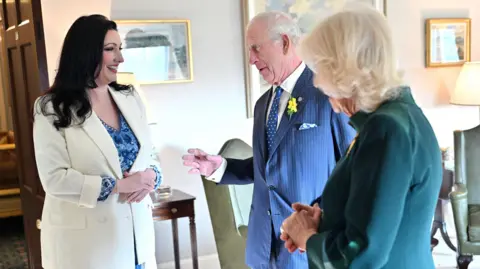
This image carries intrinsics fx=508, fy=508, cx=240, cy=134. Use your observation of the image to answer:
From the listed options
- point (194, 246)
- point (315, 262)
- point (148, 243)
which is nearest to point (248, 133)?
point (194, 246)

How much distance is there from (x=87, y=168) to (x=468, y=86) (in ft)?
9.60

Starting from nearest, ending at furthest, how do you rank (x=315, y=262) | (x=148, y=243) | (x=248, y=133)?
(x=315, y=262) → (x=148, y=243) → (x=248, y=133)

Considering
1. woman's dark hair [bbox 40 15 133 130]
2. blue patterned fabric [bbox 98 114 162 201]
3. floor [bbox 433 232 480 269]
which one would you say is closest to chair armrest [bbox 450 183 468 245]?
floor [bbox 433 232 480 269]

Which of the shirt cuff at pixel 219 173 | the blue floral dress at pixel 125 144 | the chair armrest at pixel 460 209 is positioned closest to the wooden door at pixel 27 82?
the blue floral dress at pixel 125 144

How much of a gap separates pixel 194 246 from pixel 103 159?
4.37 feet

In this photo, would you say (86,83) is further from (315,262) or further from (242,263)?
(242,263)

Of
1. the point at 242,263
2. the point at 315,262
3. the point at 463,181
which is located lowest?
the point at 242,263

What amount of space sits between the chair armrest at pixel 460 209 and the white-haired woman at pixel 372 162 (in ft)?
6.82

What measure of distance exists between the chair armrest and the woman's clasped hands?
6.76 ft

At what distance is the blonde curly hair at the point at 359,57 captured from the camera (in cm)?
113

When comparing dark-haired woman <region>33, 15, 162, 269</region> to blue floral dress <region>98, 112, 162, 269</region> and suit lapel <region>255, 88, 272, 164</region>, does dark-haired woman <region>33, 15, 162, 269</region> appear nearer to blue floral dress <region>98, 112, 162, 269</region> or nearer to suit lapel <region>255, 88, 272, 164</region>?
blue floral dress <region>98, 112, 162, 269</region>

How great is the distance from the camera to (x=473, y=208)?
10.5 feet

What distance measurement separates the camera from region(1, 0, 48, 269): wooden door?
2.46 metres

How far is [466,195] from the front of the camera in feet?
10.4
